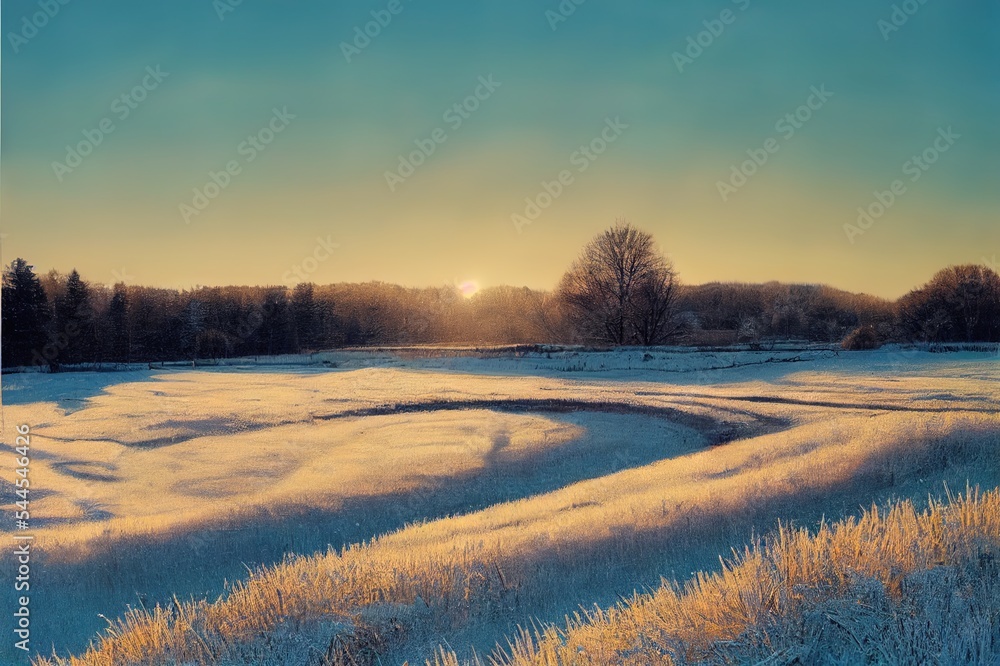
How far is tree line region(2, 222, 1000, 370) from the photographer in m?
30.4

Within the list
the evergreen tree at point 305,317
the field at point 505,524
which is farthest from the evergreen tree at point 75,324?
the evergreen tree at point 305,317

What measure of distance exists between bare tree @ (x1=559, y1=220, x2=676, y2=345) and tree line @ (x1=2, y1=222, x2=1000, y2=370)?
3.1 inches

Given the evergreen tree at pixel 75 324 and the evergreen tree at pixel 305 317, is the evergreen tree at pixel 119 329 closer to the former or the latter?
the evergreen tree at pixel 75 324

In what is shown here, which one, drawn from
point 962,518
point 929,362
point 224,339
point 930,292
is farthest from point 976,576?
point 224,339

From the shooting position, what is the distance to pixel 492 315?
164ft

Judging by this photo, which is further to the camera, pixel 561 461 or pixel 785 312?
pixel 785 312

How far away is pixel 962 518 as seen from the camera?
4867mm

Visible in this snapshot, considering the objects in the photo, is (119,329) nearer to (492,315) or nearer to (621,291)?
(492,315)

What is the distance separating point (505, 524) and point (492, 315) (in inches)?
1640

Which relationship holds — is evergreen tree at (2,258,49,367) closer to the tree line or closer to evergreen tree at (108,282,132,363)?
the tree line

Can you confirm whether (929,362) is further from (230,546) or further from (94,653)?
(94,653)

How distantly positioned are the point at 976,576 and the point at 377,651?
3918 millimetres

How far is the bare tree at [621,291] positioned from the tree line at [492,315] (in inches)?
3.1

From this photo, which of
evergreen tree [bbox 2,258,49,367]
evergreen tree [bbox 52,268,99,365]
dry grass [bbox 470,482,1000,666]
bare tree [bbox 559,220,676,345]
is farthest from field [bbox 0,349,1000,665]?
bare tree [bbox 559,220,676,345]
